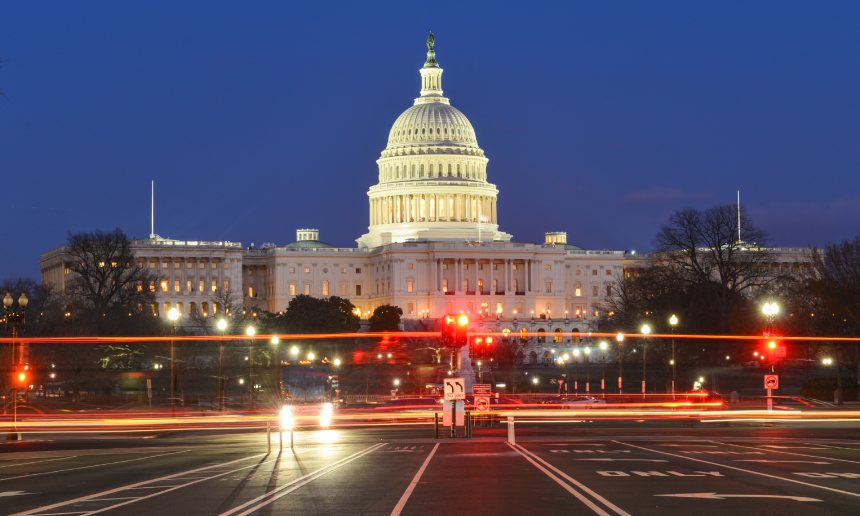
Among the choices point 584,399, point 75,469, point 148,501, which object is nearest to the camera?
point 148,501

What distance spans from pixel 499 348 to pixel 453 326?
372ft

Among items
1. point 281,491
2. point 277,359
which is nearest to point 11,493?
point 281,491

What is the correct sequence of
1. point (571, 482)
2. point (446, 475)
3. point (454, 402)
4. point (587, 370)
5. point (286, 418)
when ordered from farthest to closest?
point (587, 370) < point (286, 418) < point (454, 402) < point (446, 475) < point (571, 482)

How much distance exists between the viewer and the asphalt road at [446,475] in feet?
80.6

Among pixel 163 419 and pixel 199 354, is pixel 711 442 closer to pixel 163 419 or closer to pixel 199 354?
pixel 163 419

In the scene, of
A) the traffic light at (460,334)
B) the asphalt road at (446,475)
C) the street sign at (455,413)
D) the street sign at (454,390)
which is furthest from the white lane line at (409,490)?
the traffic light at (460,334)

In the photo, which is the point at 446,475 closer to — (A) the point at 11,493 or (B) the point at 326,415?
(A) the point at 11,493

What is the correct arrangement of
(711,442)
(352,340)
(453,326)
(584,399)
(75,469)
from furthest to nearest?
(352,340)
(584,399)
(453,326)
(711,442)
(75,469)

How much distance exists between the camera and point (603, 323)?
159125 millimetres

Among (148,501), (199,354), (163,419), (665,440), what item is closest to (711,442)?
(665,440)

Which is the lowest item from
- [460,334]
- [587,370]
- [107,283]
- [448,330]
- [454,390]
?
[587,370]

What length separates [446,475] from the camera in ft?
104

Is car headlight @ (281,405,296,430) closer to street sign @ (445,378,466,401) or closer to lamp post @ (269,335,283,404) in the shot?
street sign @ (445,378,466,401)

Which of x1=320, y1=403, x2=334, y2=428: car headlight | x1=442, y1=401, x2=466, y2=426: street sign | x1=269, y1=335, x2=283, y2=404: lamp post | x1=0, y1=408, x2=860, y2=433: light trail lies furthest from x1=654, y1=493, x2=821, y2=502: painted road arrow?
x1=269, y1=335, x2=283, y2=404: lamp post
